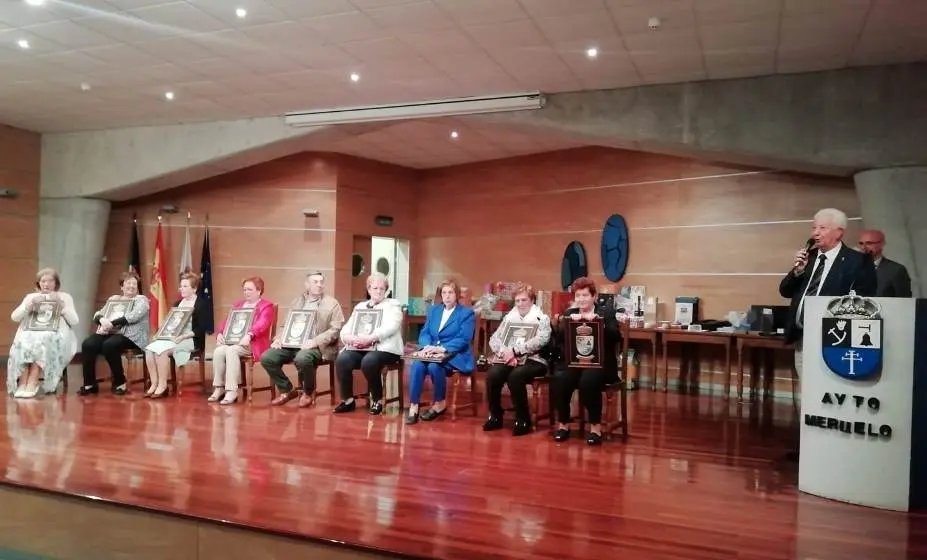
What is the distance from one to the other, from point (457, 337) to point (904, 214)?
3958 mm

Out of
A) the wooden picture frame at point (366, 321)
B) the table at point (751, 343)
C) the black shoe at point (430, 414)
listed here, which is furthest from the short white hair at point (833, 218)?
the wooden picture frame at point (366, 321)

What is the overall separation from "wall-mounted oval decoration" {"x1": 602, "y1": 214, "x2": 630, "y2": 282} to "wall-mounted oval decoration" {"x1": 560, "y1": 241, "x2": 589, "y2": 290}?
1.09 feet

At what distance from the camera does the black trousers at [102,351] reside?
21.0ft

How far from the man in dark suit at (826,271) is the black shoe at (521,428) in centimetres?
189

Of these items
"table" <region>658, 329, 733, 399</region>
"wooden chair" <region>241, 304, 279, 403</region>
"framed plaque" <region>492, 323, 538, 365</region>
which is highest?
"framed plaque" <region>492, 323, 538, 365</region>

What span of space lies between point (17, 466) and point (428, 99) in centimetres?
517

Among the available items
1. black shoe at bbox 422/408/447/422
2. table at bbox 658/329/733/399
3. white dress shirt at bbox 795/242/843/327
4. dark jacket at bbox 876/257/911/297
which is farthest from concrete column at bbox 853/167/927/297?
black shoe at bbox 422/408/447/422

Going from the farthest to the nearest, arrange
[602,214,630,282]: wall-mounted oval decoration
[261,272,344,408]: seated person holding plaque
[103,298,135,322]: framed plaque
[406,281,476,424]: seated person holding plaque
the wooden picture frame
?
[602,214,630,282]: wall-mounted oval decoration → [103,298,135,322]: framed plaque → [261,272,344,408]: seated person holding plaque → the wooden picture frame → [406,281,476,424]: seated person holding plaque

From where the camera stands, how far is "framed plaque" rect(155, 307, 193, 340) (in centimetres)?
638

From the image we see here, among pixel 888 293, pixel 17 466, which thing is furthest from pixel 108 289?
pixel 888 293

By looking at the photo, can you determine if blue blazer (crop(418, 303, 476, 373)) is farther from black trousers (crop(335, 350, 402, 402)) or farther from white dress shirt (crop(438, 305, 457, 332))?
black trousers (crop(335, 350, 402, 402))

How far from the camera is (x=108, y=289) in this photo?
10.4 m

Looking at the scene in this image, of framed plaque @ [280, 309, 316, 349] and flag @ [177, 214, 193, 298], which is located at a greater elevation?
flag @ [177, 214, 193, 298]

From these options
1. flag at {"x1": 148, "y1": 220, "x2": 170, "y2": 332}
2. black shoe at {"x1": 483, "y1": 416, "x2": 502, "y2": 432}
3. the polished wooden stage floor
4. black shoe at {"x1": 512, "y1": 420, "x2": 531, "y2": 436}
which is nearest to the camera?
the polished wooden stage floor
